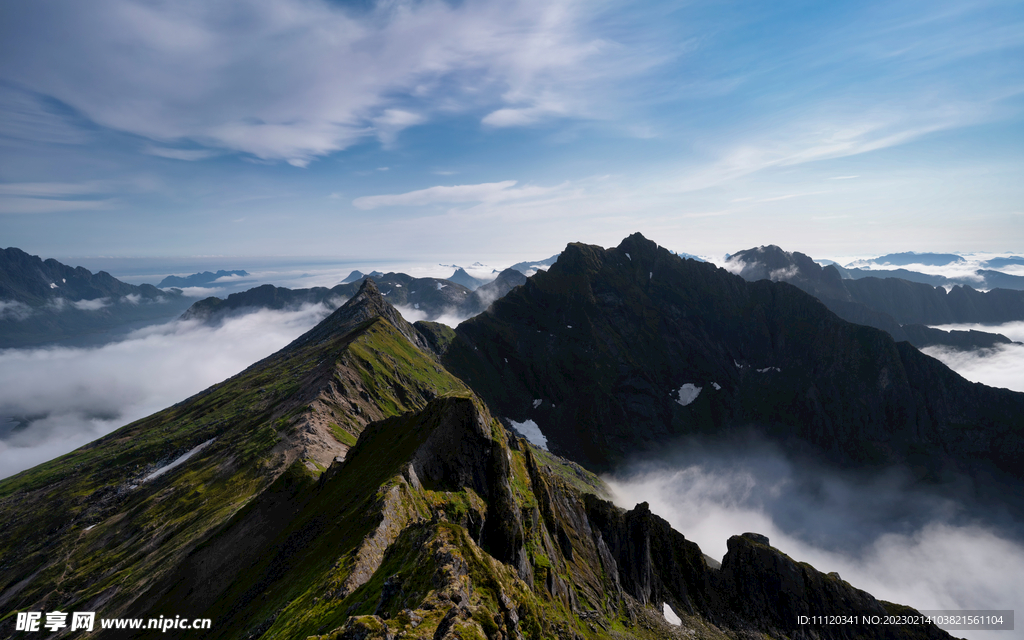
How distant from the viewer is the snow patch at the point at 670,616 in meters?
82.4

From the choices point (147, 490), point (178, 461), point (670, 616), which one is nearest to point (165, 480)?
point (147, 490)

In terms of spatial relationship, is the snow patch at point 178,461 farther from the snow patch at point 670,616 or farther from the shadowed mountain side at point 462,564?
the snow patch at point 670,616

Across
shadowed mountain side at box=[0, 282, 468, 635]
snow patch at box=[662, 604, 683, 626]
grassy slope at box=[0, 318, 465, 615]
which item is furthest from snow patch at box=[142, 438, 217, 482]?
snow patch at box=[662, 604, 683, 626]

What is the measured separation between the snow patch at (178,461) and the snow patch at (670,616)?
154 meters

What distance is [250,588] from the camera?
61.8 metres

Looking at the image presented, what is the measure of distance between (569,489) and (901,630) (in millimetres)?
76317

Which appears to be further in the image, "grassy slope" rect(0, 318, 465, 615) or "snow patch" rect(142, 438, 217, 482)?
"snow patch" rect(142, 438, 217, 482)

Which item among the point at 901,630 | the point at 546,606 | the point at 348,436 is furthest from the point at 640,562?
the point at 348,436

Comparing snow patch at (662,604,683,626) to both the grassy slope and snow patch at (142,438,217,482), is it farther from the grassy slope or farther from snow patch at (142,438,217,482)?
snow patch at (142,438,217,482)

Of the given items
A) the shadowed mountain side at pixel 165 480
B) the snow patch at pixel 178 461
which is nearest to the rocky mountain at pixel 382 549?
the shadowed mountain side at pixel 165 480

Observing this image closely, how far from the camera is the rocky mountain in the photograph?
139ft

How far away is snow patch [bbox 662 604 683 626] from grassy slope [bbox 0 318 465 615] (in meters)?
98.7

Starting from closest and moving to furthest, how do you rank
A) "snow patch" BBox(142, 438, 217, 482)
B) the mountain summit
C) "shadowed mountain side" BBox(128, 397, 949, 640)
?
"shadowed mountain side" BBox(128, 397, 949, 640) < the mountain summit < "snow patch" BBox(142, 438, 217, 482)

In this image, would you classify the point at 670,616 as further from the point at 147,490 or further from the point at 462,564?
the point at 147,490
